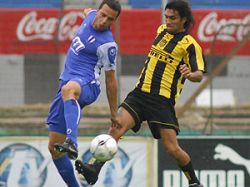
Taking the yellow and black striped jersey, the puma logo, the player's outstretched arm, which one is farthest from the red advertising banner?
the player's outstretched arm

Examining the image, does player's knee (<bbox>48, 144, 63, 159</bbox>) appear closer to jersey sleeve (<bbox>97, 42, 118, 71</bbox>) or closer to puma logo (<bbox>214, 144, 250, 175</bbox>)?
jersey sleeve (<bbox>97, 42, 118, 71</bbox>)

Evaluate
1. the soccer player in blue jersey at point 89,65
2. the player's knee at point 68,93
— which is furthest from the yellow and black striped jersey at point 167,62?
the player's knee at point 68,93

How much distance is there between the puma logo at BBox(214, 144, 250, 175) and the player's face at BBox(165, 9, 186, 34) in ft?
8.52

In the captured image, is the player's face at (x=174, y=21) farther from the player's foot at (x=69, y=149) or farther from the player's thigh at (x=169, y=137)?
the player's foot at (x=69, y=149)

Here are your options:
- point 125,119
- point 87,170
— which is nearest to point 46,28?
point 125,119

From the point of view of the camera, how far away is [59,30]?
13688 mm

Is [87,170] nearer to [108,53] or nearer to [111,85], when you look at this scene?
[111,85]

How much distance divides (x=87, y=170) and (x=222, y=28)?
3669mm

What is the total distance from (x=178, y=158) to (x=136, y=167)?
1.85 metres

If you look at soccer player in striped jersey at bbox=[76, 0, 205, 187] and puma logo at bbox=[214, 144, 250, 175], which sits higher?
soccer player in striped jersey at bbox=[76, 0, 205, 187]

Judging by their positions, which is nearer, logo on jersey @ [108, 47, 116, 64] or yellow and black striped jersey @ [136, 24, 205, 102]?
logo on jersey @ [108, 47, 116, 64]

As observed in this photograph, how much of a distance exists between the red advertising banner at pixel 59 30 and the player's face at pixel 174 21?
6.95ft

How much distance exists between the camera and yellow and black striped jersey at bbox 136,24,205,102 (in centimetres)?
1150

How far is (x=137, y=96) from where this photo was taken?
11.8m
